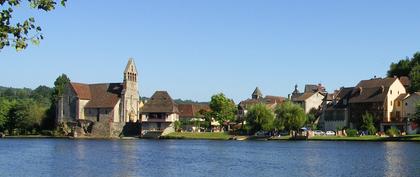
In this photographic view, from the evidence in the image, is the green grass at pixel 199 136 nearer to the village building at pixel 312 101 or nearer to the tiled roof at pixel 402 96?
the village building at pixel 312 101

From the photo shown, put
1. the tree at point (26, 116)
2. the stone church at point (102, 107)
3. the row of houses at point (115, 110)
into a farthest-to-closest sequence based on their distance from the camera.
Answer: the tree at point (26, 116) → the stone church at point (102, 107) → the row of houses at point (115, 110)

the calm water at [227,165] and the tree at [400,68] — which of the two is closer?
the calm water at [227,165]

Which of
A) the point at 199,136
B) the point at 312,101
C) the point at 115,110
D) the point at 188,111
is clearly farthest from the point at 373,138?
the point at 188,111

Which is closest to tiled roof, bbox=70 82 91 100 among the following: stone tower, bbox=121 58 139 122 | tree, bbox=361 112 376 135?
stone tower, bbox=121 58 139 122

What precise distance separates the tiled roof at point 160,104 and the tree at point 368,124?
40.4m

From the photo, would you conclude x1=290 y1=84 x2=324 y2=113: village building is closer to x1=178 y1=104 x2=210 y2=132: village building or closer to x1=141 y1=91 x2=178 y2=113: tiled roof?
x1=178 y1=104 x2=210 y2=132: village building

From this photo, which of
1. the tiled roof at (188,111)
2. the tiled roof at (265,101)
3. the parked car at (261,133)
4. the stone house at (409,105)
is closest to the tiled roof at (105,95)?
the tiled roof at (188,111)

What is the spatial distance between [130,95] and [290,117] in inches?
1631

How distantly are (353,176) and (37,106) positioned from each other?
374 feet

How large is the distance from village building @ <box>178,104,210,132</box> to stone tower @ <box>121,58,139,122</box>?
11.4 metres

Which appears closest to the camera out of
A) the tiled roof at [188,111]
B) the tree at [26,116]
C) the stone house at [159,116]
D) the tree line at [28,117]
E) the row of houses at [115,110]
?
the stone house at [159,116]

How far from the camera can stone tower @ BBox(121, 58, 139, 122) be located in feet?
449

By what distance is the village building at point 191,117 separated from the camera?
140 m

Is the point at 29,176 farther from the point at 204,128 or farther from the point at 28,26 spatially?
the point at 204,128
